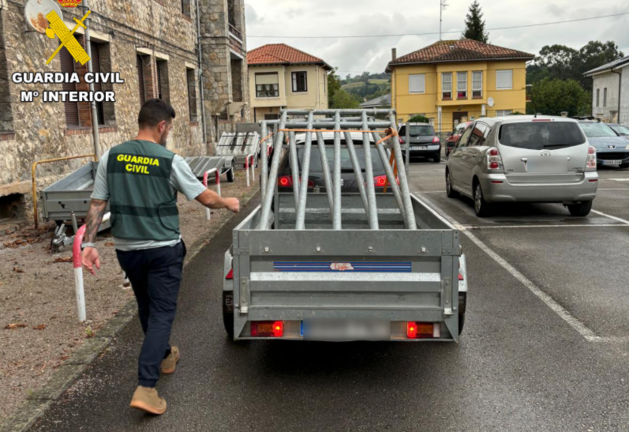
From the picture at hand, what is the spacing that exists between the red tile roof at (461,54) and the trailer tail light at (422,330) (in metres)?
54.8

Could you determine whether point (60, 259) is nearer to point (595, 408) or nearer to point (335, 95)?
point (595, 408)

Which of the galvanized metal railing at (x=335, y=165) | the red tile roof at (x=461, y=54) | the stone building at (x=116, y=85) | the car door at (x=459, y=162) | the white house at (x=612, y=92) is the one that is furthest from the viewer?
the red tile roof at (x=461, y=54)

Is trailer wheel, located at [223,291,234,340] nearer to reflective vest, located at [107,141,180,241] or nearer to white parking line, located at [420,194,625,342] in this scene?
reflective vest, located at [107,141,180,241]

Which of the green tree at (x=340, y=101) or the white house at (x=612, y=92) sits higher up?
the green tree at (x=340, y=101)

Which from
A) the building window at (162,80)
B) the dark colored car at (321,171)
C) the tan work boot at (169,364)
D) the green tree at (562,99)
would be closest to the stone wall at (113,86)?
the building window at (162,80)

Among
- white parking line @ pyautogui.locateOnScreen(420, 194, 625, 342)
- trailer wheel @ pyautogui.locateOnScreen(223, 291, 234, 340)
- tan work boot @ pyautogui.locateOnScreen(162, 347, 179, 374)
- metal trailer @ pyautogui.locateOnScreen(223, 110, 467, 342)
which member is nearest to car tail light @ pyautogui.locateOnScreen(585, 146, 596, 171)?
white parking line @ pyautogui.locateOnScreen(420, 194, 625, 342)

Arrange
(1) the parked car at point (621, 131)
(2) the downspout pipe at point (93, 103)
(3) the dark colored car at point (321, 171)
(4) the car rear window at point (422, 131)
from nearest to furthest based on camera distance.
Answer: (3) the dark colored car at point (321, 171) → (2) the downspout pipe at point (93, 103) → (1) the parked car at point (621, 131) → (4) the car rear window at point (422, 131)

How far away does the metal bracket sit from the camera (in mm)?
4188

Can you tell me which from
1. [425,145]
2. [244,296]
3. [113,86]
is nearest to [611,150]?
[425,145]

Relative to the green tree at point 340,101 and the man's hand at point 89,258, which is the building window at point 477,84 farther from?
the man's hand at point 89,258

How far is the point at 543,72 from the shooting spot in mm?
106562

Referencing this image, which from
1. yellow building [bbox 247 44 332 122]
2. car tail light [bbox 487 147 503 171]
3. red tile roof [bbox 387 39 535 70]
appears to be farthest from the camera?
yellow building [bbox 247 44 332 122]

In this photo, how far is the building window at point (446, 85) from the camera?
56781 mm

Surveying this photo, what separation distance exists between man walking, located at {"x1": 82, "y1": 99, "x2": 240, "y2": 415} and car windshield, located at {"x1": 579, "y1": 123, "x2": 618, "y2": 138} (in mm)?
20568
